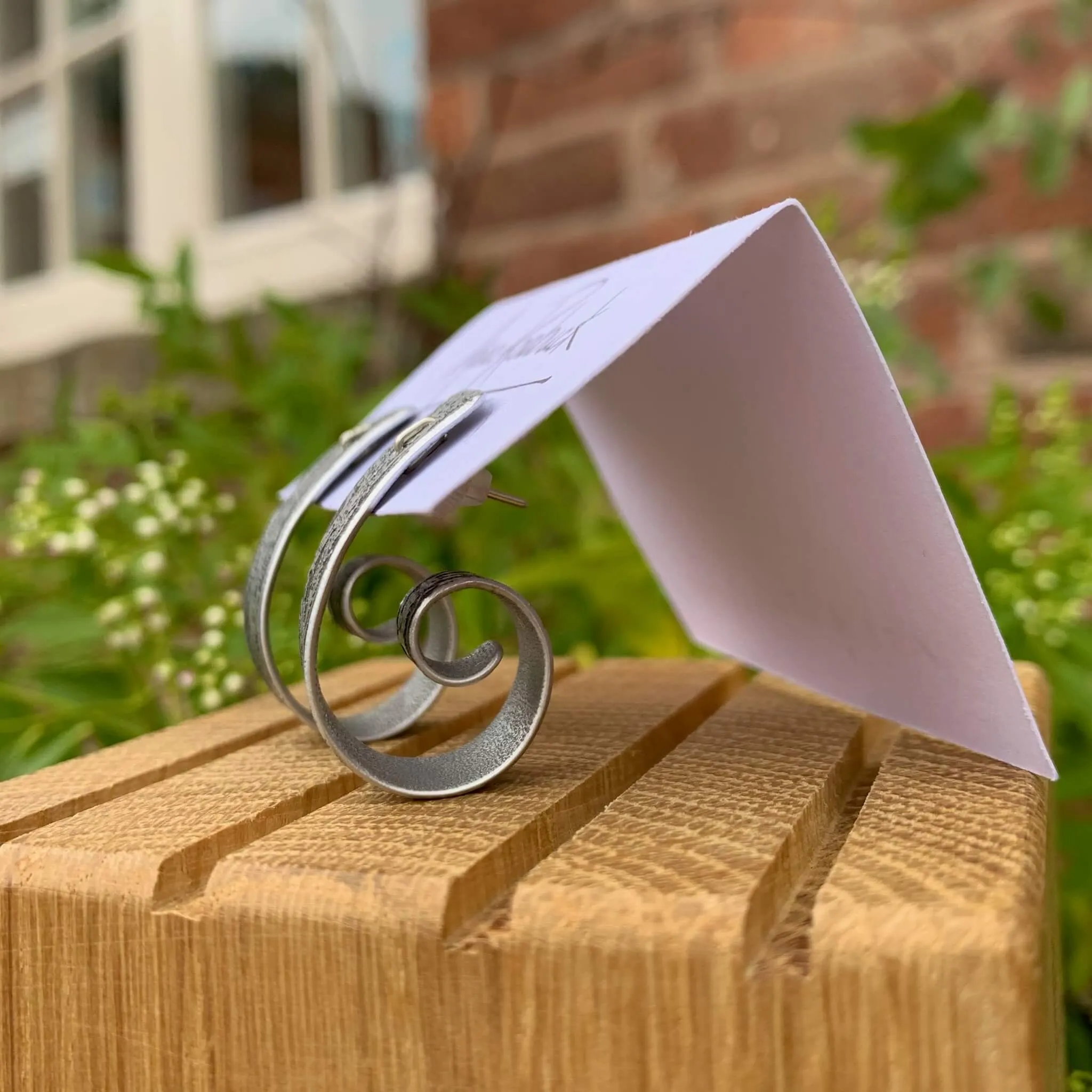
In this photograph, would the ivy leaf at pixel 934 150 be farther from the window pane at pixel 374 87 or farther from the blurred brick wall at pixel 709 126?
the window pane at pixel 374 87

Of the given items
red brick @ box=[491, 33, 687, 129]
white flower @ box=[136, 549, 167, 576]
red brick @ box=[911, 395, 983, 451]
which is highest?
red brick @ box=[491, 33, 687, 129]

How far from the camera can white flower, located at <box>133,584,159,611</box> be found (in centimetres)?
66

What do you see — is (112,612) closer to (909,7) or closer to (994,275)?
(994,275)

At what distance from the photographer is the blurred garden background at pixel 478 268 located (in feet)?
2.25

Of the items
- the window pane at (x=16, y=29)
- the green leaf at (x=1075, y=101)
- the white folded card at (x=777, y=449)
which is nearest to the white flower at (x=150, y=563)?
the white folded card at (x=777, y=449)

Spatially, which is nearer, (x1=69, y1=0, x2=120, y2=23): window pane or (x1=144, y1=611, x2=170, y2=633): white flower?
(x1=144, y1=611, x2=170, y2=633): white flower

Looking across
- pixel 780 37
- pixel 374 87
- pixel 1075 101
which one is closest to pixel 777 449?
pixel 1075 101

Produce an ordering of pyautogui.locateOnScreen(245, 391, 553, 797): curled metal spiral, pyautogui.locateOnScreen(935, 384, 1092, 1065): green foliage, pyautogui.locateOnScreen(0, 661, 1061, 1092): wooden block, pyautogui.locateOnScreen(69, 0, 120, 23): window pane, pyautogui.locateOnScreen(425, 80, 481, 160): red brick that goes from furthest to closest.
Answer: pyautogui.locateOnScreen(69, 0, 120, 23): window pane, pyautogui.locateOnScreen(425, 80, 481, 160): red brick, pyautogui.locateOnScreen(935, 384, 1092, 1065): green foliage, pyautogui.locateOnScreen(245, 391, 553, 797): curled metal spiral, pyautogui.locateOnScreen(0, 661, 1061, 1092): wooden block

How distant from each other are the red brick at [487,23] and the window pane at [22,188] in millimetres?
998

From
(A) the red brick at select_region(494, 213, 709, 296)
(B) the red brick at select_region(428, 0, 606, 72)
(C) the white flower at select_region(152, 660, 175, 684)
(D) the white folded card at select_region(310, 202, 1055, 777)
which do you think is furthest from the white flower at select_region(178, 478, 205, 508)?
(B) the red brick at select_region(428, 0, 606, 72)

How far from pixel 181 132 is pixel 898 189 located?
1.18 meters

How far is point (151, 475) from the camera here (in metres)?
0.71

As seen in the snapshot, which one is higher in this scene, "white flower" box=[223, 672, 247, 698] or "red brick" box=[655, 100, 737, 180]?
"red brick" box=[655, 100, 737, 180]

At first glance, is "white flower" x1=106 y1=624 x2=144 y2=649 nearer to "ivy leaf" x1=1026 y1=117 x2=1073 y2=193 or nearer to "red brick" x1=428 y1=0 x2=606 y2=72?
"ivy leaf" x1=1026 y1=117 x2=1073 y2=193
